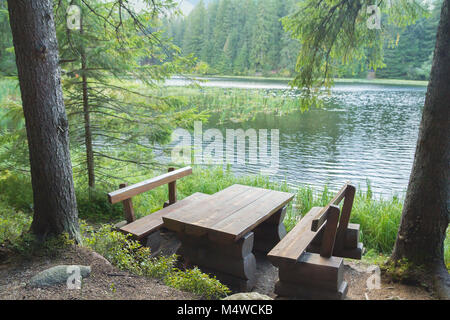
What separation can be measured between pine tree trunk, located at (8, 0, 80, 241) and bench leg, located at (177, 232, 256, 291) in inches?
49.9

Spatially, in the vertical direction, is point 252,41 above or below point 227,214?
above

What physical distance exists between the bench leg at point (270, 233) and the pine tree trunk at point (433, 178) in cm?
155

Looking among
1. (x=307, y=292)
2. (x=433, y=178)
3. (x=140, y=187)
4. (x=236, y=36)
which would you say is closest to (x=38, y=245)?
(x=140, y=187)

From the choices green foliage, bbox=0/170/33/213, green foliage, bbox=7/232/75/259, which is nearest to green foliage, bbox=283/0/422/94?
green foliage, bbox=7/232/75/259

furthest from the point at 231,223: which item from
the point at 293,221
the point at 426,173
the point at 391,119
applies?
the point at 391,119

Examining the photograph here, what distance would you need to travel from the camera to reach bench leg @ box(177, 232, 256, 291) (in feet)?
12.3

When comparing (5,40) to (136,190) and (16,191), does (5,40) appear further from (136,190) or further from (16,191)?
(136,190)

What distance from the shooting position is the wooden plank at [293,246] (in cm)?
326

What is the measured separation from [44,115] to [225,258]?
241 cm

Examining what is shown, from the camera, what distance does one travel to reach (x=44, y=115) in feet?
11.1

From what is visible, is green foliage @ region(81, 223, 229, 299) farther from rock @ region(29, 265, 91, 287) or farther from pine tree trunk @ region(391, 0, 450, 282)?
pine tree trunk @ region(391, 0, 450, 282)

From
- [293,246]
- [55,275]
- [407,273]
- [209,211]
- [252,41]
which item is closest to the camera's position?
[55,275]

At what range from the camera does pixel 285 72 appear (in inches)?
1503

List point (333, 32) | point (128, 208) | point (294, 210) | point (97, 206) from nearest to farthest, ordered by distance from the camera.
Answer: point (128, 208) → point (333, 32) → point (97, 206) → point (294, 210)
